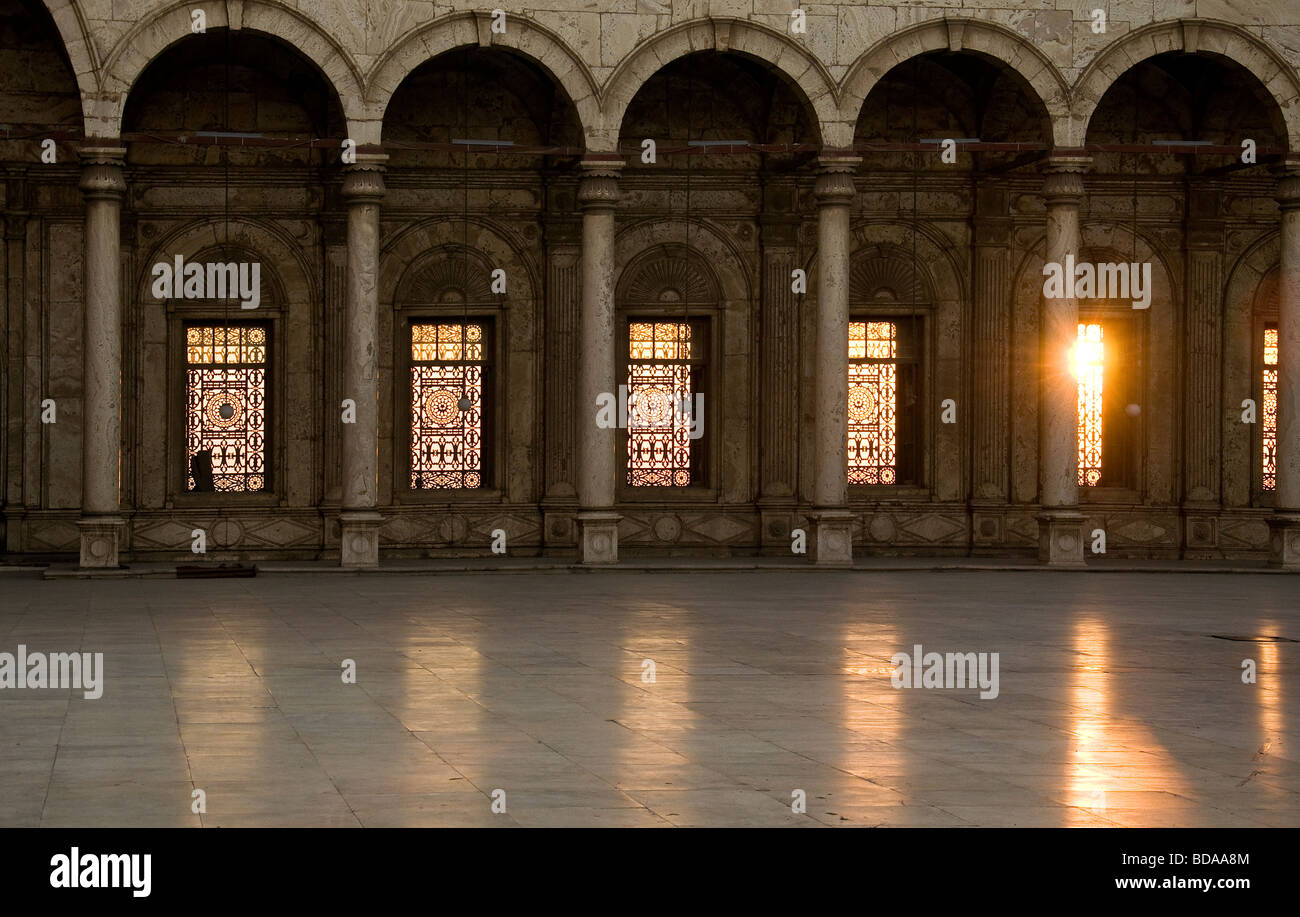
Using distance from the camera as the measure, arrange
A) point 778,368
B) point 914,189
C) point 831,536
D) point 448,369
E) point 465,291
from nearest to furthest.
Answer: point 831,536
point 465,291
point 448,369
point 778,368
point 914,189

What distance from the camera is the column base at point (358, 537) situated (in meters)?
21.5

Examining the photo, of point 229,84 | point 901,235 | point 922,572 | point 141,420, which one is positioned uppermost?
point 229,84

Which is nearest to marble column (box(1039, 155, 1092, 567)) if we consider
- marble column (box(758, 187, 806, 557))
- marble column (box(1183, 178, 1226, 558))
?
marble column (box(1183, 178, 1226, 558))

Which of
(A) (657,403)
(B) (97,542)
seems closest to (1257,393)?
(A) (657,403)

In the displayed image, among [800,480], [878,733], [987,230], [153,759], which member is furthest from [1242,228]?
[153,759]

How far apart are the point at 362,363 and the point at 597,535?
332 centimetres

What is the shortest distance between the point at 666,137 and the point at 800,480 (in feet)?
15.7

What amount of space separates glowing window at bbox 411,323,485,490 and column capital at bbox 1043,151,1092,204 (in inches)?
290

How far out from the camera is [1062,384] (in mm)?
22391

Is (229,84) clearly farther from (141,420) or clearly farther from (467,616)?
(467,616)

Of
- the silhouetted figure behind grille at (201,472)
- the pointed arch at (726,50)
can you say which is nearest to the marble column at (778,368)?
the pointed arch at (726,50)

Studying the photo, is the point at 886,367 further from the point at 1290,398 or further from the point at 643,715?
the point at 643,715

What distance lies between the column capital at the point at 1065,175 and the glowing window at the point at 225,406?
9863mm

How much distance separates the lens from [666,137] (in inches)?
974
